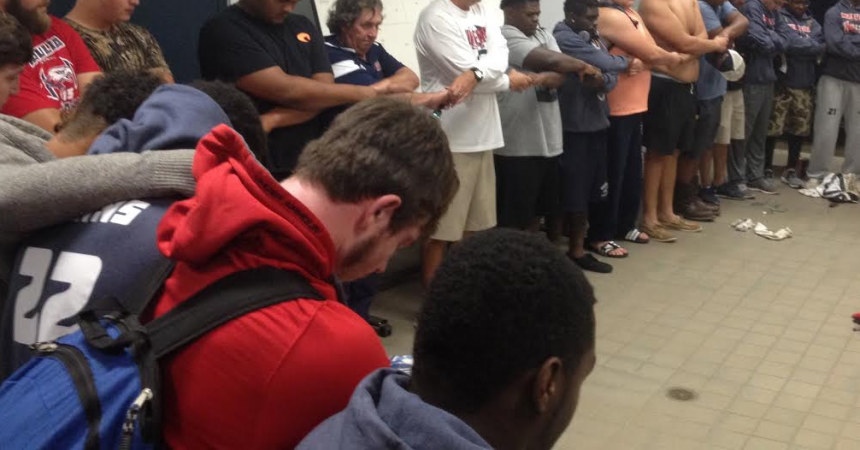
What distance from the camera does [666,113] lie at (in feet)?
20.1

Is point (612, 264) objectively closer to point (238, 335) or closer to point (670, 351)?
point (670, 351)

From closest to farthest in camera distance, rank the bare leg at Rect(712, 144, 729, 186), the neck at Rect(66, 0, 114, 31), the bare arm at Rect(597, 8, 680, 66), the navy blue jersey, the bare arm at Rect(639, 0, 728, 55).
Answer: the navy blue jersey → the neck at Rect(66, 0, 114, 31) → the bare arm at Rect(597, 8, 680, 66) → the bare arm at Rect(639, 0, 728, 55) → the bare leg at Rect(712, 144, 729, 186)

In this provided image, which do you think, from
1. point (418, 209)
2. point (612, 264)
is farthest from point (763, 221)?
point (418, 209)

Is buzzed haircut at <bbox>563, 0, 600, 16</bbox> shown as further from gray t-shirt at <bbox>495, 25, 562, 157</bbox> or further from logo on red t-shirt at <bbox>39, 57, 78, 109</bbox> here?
logo on red t-shirt at <bbox>39, 57, 78, 109</bbox>

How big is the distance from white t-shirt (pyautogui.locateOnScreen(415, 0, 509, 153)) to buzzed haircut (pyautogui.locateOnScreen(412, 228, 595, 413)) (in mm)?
3371

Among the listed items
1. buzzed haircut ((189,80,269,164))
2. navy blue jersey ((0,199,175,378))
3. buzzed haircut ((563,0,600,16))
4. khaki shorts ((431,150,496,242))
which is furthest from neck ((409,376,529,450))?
buzzed haircut ((563,0,600,16))

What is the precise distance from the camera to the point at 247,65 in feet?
12.5

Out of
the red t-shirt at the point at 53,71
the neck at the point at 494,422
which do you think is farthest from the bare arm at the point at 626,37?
the neck at the point at 494,422

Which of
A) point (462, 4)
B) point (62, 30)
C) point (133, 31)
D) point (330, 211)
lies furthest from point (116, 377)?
point (462, 4)

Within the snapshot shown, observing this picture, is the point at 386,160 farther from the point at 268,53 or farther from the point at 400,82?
the point at 400,82

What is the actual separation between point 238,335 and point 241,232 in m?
0.16

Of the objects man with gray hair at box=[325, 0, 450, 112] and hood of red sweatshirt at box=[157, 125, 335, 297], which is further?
man with gray hair at box=[325, 0, 450, 112]

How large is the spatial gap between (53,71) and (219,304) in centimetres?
232

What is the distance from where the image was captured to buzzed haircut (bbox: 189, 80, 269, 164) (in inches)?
80.3
